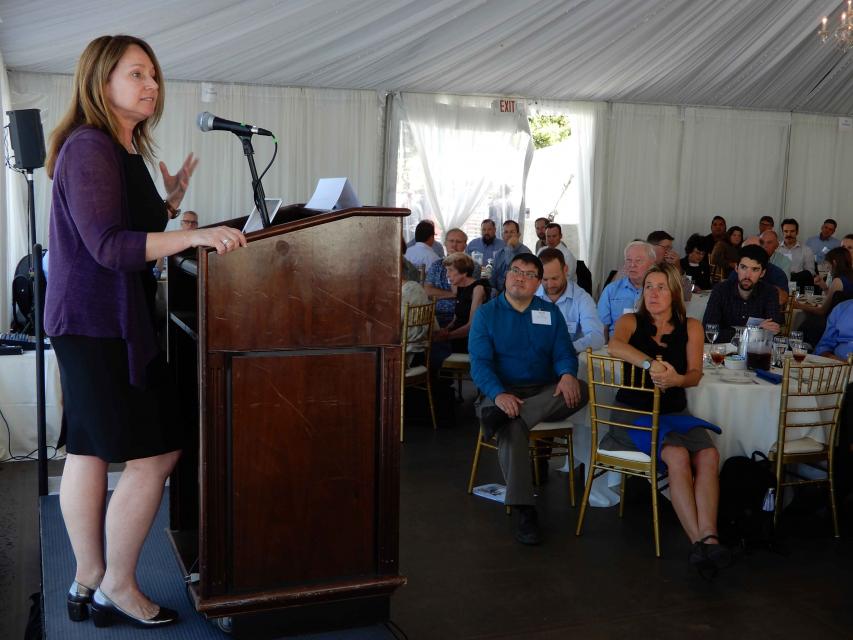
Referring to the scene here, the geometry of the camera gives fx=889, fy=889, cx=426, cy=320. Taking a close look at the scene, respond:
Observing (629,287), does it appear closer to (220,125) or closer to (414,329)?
(414,329)

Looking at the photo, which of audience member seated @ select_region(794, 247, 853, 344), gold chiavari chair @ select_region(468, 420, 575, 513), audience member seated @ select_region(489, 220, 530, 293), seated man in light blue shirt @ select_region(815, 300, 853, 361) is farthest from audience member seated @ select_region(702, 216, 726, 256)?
gold chiavari chair @ select_region(468, 420, 575, 513)

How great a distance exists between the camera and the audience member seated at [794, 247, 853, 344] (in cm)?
637

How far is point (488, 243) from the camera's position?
1107cm

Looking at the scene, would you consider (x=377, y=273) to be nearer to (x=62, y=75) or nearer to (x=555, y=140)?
(x=62, y=75)

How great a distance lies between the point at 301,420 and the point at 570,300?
3.33 metres

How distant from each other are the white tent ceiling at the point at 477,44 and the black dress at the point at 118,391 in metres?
5.29

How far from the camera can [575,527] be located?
424cm

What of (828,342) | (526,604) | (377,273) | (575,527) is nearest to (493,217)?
(828,342)

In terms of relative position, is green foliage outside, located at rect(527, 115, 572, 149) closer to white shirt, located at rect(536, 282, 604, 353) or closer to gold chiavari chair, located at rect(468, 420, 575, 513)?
white shirt, located at rect(536, 282, 604, 353)

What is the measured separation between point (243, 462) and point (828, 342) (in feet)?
13.9

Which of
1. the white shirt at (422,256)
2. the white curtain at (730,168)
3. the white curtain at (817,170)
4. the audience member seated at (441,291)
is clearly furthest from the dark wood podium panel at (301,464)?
the white curtain at (817,170)

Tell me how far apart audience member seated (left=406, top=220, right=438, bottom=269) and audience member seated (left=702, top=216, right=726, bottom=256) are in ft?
15.9

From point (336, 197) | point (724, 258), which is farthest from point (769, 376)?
point (724, 258)

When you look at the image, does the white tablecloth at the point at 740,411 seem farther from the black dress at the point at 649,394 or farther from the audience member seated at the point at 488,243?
the audience member seated at the point at 488,243
